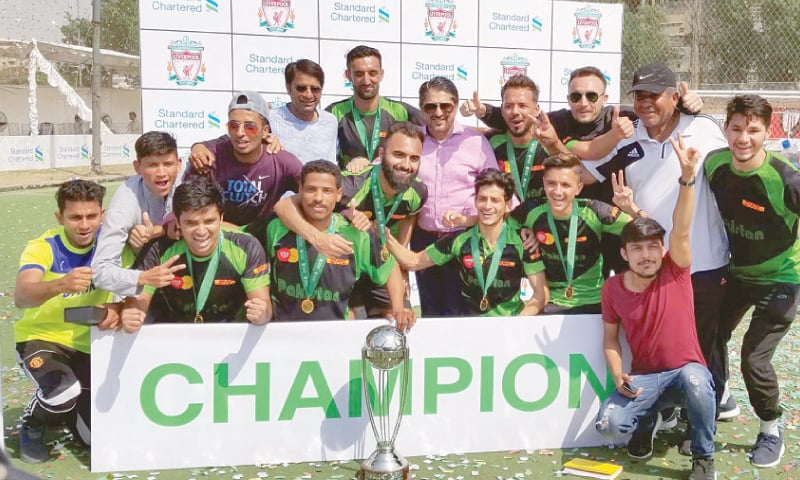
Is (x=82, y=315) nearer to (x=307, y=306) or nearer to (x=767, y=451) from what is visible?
(x=307, y=306)

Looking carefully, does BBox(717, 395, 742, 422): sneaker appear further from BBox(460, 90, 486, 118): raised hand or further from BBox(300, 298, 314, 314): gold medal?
BBox(300, 298, 314, 314): gold medal

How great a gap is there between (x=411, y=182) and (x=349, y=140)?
1.29 meters

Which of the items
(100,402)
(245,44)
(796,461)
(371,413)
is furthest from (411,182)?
(245,44)

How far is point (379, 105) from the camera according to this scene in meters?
6.36

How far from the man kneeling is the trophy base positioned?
1135 mm

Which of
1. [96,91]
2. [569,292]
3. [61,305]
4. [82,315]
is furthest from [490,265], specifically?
[96,91]

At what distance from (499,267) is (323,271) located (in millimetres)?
1071

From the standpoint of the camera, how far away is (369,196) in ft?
16.9

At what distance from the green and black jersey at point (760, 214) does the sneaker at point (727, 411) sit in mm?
1027

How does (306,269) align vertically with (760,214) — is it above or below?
below

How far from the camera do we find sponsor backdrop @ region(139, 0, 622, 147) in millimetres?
9070

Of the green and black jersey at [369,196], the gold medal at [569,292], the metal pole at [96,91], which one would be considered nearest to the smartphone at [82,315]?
the green and black jersey at [369,196]

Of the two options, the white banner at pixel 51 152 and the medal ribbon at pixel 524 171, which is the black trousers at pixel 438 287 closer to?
the medal ribbon at pixel 524 171

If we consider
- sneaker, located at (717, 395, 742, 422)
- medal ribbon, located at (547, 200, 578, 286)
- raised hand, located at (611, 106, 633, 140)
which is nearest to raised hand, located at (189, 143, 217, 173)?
medal ribbon, located at (547, 200, 578, 286)
